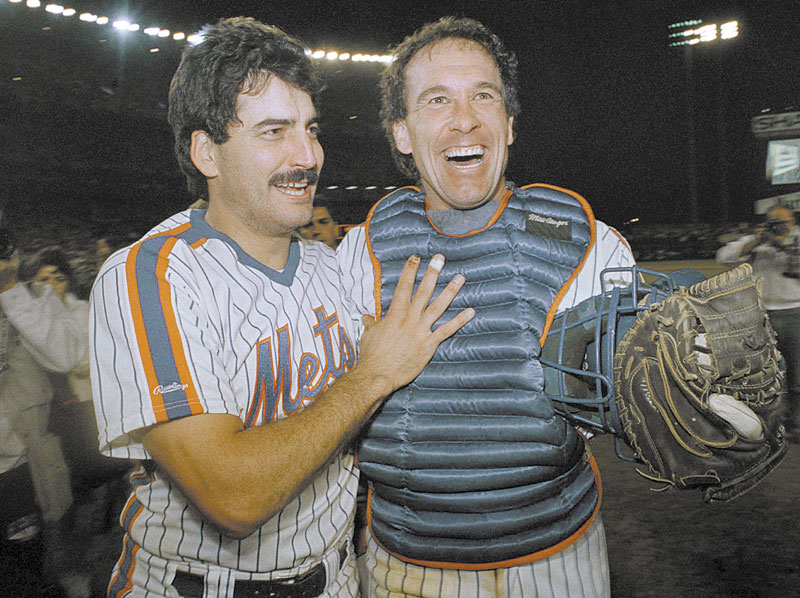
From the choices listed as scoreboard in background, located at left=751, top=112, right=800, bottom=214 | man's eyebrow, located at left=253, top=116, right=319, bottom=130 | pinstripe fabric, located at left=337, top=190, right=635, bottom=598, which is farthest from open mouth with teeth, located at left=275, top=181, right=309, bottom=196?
Result: scoreboard in background, located at left=751, top=112, right=800, bottom=214

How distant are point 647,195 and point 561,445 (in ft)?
57.8

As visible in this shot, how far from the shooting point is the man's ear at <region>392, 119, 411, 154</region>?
1571 millimetres

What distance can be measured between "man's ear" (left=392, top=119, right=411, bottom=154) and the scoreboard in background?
1197 cm

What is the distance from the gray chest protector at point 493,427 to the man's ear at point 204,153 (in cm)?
55

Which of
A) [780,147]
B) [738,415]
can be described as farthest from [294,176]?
[780,147]

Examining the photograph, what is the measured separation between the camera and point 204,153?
1.36 meters

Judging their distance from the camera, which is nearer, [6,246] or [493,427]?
[493,427]

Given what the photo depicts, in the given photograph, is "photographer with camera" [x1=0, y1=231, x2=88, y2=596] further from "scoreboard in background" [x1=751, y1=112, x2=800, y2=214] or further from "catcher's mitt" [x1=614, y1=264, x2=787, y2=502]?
"scoreboard in background" [x1=751, y1=112, x2=800, y2=214]

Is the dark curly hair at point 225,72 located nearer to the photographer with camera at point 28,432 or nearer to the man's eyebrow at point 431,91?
the man's eyebrow at point 431,91

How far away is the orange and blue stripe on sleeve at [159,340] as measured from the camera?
102 centimetres

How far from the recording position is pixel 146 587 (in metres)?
1.21

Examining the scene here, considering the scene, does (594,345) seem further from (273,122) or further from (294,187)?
(273,122)

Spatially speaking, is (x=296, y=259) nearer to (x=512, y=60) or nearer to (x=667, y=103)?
(x=512, y=60)

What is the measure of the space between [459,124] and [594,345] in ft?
2.00
